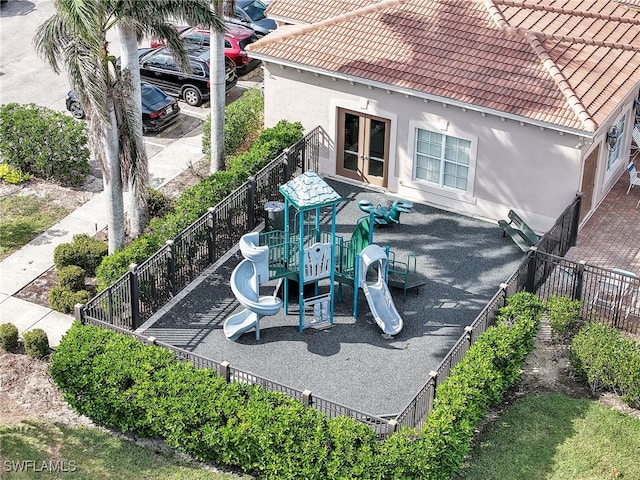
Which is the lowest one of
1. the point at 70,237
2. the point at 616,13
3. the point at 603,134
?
the point at 70,237

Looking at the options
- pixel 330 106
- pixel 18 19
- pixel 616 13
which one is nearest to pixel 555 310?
pixel 330 106

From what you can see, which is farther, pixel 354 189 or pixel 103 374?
pixel 354 189

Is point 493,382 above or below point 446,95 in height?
below

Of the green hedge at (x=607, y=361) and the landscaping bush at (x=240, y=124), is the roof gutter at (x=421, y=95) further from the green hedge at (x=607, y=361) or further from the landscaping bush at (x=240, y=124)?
the green hedge at (x=607, y=361)

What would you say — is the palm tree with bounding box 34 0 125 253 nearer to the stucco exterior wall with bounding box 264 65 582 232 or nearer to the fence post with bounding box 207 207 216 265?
the fence post with bounding box 207 207 216 265

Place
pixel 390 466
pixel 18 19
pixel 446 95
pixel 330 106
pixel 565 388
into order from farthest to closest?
1. pixel 18 19
2. pixel 330 106
3. pixel 446 95
4. pixel 565 388
5. pixel 390 466

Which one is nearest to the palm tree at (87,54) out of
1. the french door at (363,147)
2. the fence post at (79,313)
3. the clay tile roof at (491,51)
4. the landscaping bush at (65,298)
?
the landscaping bush at (65,298)

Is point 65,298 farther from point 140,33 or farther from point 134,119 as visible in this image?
point 140,33

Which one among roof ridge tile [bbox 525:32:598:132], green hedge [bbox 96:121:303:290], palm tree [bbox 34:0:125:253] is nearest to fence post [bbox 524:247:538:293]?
roof ridge tile [bbox 525:32:598:132]

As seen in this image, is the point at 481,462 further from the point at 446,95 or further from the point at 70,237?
the point at 70,237
